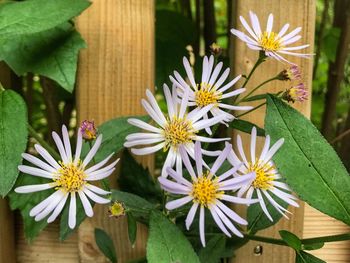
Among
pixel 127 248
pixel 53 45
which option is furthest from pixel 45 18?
pixel 127 248

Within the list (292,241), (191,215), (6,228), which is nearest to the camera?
(191,215)

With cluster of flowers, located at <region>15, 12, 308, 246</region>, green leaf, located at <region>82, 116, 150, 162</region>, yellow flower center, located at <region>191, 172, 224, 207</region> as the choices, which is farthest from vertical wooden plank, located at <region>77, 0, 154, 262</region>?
yellow flower center, located at <region>191, 172, 224, 207</region>

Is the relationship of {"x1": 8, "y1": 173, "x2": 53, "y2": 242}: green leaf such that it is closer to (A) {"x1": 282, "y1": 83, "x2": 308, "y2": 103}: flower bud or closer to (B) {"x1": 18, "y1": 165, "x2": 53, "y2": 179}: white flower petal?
(B) {"x1": 18, "y1": 165, "x2": 53, "y2": 179}: white flower petal

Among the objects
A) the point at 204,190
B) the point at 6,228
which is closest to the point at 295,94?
the point at 204,190

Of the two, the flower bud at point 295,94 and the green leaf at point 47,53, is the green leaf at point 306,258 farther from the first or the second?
the green leaf at point 47,53

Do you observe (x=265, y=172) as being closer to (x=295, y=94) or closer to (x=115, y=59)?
(x=295, y=94)

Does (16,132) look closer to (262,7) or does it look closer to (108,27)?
(108,27)
